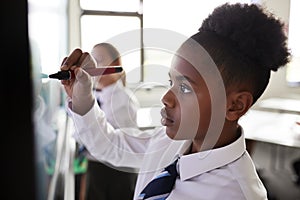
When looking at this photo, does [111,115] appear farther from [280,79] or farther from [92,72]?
[280,79]

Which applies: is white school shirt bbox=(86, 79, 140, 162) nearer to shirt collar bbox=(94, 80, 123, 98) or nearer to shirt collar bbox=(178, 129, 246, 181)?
shirt collar bbox=(94, 80, 123, 98)

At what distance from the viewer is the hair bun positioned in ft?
1.62

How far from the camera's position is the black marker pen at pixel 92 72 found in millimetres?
581

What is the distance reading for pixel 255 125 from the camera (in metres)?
1.01

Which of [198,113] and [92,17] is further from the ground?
[92,17]

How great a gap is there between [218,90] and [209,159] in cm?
12

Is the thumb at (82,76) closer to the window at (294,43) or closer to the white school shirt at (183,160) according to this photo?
the white school shirt at (183,160)

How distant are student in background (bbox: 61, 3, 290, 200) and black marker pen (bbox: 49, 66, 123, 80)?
12 millimetres

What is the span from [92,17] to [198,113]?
0.51 m

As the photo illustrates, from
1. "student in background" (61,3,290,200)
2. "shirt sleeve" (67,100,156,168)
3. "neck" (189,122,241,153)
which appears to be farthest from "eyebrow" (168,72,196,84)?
"shirt sleeve" (67,100,156,168)

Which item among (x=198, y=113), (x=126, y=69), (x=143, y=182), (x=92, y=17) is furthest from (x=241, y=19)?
(x=92, y=17)

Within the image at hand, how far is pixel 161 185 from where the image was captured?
1.96 feet

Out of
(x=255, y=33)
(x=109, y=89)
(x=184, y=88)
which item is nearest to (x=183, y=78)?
(x=184, y=88)

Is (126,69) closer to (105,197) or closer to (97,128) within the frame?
(97,128)
